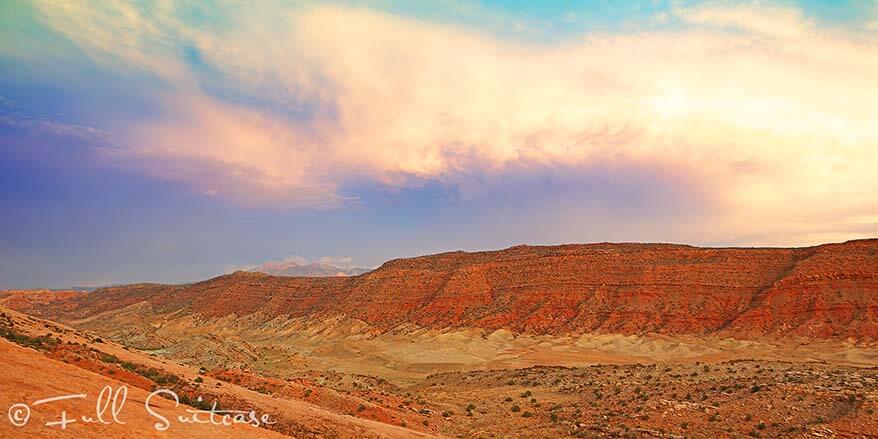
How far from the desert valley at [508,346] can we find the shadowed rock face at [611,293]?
0.26 metres

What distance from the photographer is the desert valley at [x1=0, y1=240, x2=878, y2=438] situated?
17.7 metres

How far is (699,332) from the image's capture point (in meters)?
58.9

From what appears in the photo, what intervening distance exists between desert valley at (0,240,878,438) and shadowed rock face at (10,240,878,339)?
0.86 ft

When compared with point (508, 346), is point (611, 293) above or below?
above

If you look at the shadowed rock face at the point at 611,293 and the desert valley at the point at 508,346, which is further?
the shadowed rock face at the point at 611,293

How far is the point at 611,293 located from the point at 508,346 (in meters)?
19.2

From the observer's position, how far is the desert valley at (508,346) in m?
17.7

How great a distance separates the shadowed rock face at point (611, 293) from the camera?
5678 centimetres

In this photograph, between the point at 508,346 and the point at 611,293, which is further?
the point at 611,293

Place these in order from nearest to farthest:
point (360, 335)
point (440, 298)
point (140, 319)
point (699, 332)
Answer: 1. point (699, 332)
2. point (360, 335)
3. point (440, 298)
4. point (140, 319)

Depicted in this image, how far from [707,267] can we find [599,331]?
1914 cm

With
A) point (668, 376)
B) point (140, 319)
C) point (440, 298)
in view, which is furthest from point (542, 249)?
point (140, 319)

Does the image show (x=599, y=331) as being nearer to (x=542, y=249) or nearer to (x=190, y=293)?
(x=542, y=249)

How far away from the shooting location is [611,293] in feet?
227
